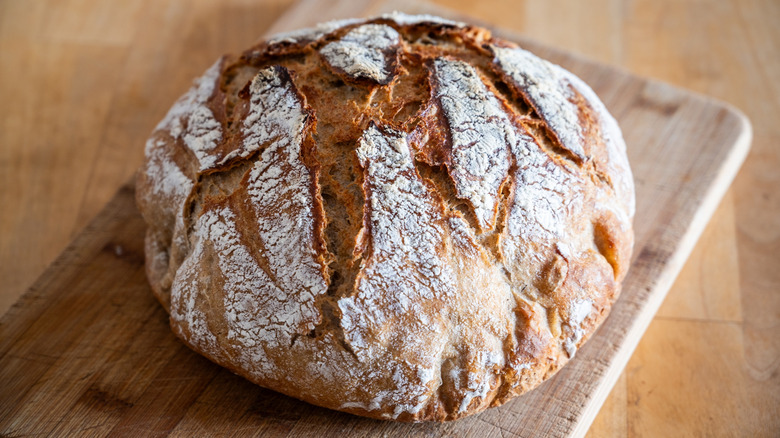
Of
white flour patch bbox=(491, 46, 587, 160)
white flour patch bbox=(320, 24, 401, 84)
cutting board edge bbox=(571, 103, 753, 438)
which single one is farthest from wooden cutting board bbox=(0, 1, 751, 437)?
white flour patch bbox=(320, 24, 401, 84)

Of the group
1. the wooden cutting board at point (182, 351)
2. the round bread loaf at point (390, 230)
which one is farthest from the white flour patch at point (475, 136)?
the wooden cutting board at point (182, 351)

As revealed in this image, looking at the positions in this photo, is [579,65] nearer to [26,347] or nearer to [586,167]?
[586,167]

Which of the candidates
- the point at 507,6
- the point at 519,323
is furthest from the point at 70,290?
the point at 507,6

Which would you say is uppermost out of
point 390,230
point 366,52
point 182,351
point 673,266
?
point 366,52

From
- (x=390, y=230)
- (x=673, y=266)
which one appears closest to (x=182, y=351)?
(x=390, y=230)

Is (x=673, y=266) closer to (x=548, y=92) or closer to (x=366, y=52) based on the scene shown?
(x=548, y=92)

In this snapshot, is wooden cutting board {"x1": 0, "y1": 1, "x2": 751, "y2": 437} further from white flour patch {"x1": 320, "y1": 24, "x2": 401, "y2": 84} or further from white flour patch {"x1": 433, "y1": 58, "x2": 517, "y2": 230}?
white flour patch {"x1": 320, "y1": 24, "x2": 401, "y2": 84}

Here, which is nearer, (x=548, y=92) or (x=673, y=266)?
(x=548, y=92)
